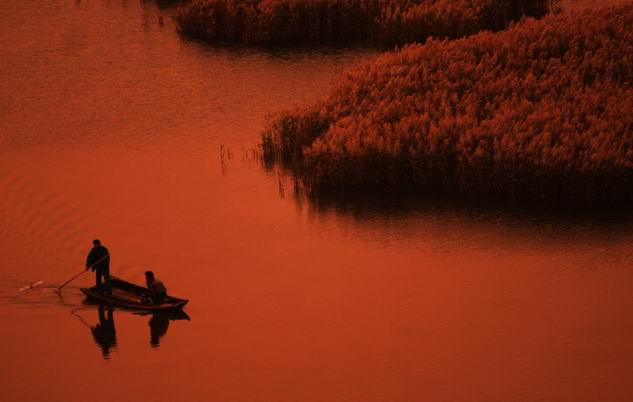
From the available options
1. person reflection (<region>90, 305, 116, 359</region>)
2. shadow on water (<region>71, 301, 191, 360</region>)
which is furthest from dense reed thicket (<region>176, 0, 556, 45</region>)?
person reflection (<region>90, 305, 116, 359</region>)

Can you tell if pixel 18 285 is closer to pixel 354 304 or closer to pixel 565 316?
pixel 354 304

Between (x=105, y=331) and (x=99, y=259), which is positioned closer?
(x=105, y=331)

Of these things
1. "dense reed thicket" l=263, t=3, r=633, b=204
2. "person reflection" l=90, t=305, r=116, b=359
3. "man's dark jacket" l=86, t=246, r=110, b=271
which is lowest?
"person reflection" l=90, t=305, r=116, b=359

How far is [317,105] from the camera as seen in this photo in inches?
1200

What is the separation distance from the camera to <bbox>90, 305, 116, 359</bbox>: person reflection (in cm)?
1991

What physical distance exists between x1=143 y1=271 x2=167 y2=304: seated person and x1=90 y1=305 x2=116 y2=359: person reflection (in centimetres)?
80

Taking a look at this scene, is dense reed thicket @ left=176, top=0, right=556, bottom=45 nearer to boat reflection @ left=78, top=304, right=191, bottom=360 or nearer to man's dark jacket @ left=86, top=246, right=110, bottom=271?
man's dark jacket @ left=86, top=246, right=110, bottom=271

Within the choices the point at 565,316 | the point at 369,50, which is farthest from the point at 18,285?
the point at 369,50

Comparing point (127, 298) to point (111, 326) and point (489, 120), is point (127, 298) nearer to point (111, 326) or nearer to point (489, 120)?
point (111, 326)

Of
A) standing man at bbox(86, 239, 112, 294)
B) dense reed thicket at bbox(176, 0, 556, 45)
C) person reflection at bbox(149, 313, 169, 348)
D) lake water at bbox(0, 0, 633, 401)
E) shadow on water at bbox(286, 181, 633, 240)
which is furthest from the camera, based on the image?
dense reed thicket at bbox(176, 0, 556, 45)

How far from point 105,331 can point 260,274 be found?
3.30 m

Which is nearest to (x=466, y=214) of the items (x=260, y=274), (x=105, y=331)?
(x=260, y=274)

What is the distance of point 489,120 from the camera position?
2814 cm

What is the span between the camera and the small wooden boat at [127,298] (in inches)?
813
